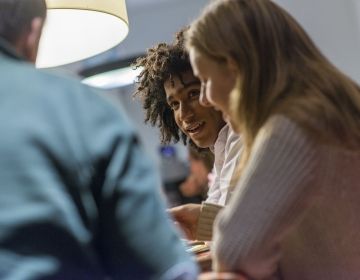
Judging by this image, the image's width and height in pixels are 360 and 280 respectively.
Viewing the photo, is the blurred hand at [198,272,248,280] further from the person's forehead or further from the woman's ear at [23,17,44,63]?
the person's forehead

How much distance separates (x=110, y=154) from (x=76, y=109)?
7cm

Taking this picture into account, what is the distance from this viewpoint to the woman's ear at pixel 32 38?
883 mm

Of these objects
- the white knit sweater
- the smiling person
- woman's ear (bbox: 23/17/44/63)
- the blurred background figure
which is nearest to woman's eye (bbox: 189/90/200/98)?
the smiling person

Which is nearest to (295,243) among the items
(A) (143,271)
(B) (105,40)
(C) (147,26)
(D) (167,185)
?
(A) (143,271)

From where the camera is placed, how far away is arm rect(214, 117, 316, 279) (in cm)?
93

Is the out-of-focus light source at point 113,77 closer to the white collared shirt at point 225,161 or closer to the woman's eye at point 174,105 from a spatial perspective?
the woman's eye at point 174,105

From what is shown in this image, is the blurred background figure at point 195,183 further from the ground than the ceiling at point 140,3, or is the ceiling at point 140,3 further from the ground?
the ceiling at point 140,3

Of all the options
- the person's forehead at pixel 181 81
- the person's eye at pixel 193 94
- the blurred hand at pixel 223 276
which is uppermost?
the person's forehead at pixel 181 81

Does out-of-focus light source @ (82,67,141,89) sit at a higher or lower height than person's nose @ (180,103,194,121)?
higher

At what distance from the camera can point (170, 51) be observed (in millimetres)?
1791

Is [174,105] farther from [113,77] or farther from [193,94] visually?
[113,77]

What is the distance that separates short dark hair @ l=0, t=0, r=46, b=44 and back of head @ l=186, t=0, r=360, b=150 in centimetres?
29

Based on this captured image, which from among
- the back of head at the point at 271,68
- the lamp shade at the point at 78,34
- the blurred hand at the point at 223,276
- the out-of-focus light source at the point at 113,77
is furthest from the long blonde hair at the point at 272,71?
the out-of-focus light source at the point at 113,77

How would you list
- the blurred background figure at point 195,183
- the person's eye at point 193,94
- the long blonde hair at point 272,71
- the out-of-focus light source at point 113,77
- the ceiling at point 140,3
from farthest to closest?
the ceiling at point 140,3
the blurred background figure at point 195,183
the out-of-focus light source at point 113,77
the person's eye at point 193,94
the long blonde hair at point 272,71
